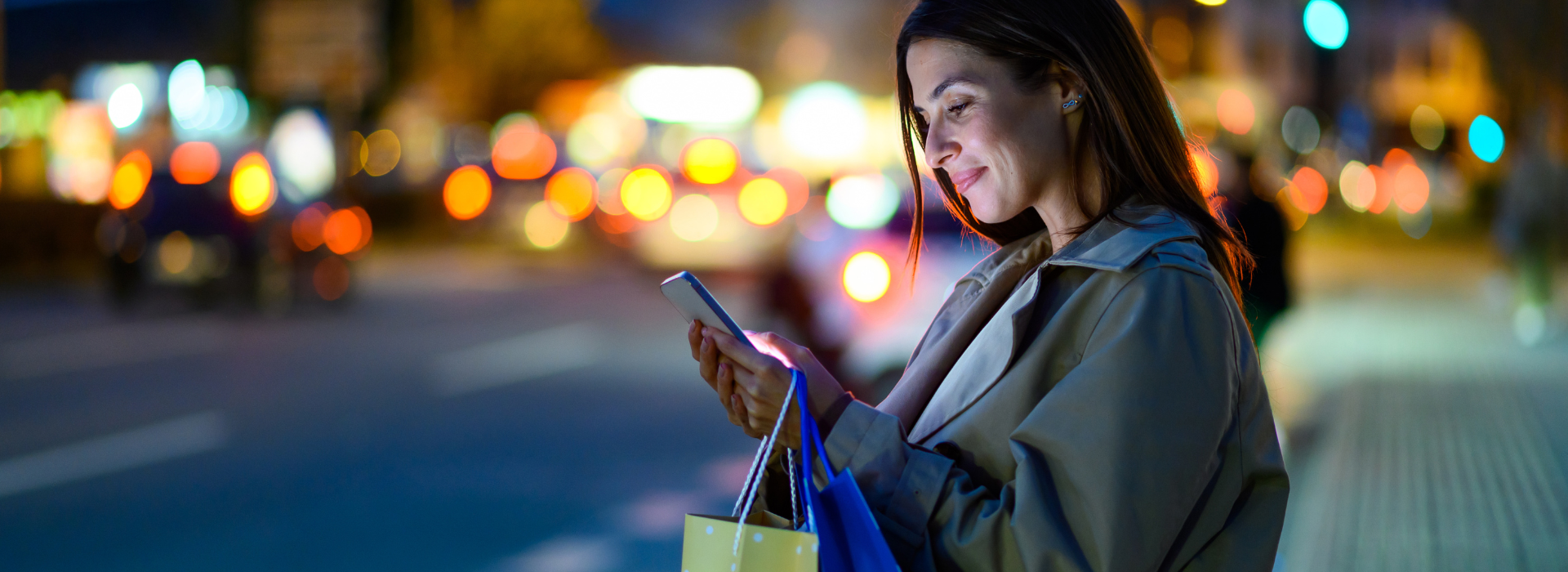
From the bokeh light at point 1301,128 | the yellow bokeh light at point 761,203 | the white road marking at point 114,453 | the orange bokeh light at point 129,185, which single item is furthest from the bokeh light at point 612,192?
the bokeh light at point 1301,128

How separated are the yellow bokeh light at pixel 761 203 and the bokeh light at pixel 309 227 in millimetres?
5036

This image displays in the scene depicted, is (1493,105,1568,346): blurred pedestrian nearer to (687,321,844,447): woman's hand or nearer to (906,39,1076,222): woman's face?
(906,39,1076,222): woman's face

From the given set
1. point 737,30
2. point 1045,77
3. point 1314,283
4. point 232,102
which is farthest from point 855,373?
point 737,30

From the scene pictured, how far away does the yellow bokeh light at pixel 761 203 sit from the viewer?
17156 mm

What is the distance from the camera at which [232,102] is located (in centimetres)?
2544

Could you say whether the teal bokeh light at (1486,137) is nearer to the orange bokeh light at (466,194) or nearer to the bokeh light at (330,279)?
the orange bokeh light at (466,194)

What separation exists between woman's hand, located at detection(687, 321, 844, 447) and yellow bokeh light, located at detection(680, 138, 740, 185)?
1563cm

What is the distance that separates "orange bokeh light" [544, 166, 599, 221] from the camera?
2204 centimetres

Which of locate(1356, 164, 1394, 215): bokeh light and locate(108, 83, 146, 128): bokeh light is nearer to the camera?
locate(108, 83, 146, 128): bokeh light

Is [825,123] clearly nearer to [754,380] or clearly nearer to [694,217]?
[694,217]

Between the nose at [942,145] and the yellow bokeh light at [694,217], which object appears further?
the yellow bokeh light at [694,217]

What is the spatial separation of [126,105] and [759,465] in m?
26.7

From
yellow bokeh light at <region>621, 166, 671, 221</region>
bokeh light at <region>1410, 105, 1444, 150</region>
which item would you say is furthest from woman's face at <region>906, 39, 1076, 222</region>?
bokeh light at <region>1410, 105, 1444, 150</region>

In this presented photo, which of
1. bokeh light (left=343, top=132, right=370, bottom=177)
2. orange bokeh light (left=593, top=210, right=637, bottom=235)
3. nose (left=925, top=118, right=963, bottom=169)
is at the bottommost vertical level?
orange bokeh light (left=593, top=210, right=637, bottom=235)
